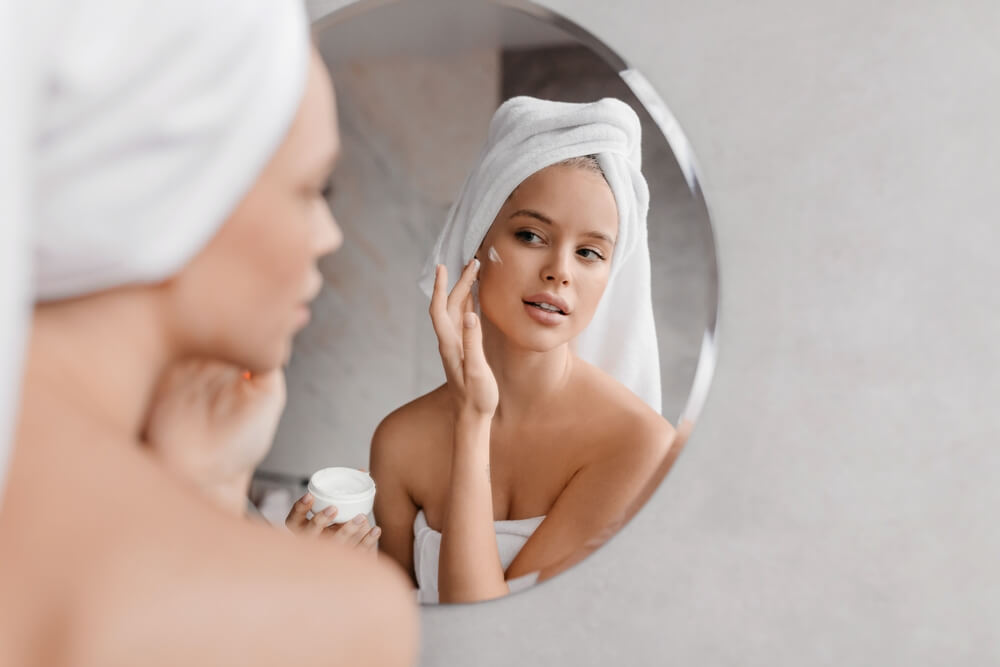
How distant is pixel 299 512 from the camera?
2.27 ft

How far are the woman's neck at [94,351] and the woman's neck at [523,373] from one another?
348mm

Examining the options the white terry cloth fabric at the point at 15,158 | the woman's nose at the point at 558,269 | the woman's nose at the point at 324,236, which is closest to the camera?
the white terry cloth fabric at the point at 15,158

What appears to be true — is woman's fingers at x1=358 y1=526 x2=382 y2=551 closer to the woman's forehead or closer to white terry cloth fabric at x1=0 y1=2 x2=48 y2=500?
the woman's forehead

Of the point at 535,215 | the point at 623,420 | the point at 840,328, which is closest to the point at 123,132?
the point at 535,215

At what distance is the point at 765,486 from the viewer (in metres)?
0.74

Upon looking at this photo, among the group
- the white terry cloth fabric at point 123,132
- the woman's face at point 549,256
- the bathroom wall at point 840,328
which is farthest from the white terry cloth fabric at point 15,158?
the bathroom wall at point 840,328

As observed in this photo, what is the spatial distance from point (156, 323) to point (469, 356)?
35 centimetres

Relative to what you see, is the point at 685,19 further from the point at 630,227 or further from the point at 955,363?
the point at 955,363

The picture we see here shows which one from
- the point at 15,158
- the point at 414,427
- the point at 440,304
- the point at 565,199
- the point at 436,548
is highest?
the point at 15,158

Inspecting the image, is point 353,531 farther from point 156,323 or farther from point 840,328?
point 840,328

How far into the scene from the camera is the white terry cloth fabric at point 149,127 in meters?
0.27

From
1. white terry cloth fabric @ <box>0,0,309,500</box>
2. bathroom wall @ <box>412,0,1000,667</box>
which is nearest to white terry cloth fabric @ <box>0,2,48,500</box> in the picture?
white terry cloth fabric @ <box>0,0,309,500</box>

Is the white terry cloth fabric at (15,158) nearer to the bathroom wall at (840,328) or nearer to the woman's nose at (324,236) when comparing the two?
the woman's nose at (324,236)

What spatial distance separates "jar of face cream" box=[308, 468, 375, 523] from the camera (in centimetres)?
70
